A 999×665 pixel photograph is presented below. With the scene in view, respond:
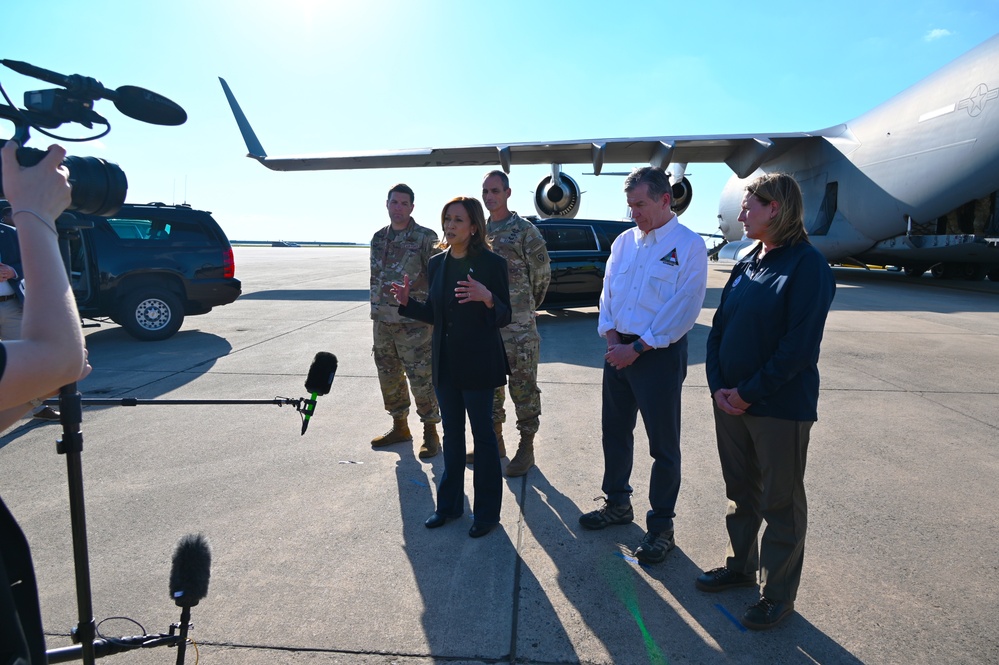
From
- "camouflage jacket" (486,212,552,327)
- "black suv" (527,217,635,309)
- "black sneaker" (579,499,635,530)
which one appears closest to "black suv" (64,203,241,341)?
"black suv" (527,217,635,309)

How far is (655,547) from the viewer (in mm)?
2781

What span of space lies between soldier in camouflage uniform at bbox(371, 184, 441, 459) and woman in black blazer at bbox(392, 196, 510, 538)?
103 centimetres

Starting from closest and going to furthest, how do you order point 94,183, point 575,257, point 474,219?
point 94,183 → point 474,219 → point 575,257

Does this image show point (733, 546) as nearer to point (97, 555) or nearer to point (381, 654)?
point (381, 654)

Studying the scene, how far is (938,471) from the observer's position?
3.78m

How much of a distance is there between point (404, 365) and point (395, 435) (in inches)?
21.8

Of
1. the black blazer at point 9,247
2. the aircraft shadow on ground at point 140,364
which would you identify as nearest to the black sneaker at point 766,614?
the black blazer at point 9,247

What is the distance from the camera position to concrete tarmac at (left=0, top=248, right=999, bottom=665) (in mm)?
2250

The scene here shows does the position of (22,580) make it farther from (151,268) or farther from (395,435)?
(151,268)

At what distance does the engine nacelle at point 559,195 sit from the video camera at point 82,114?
17114mm

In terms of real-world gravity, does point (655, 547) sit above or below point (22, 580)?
below

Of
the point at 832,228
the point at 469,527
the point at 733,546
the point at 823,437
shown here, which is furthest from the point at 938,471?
the point at 832,228

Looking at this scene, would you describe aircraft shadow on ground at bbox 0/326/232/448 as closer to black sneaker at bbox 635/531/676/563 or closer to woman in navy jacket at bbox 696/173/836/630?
black sneaker at bbox 635/531/676/563

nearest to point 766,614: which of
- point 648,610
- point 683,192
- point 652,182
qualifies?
point 648,610
